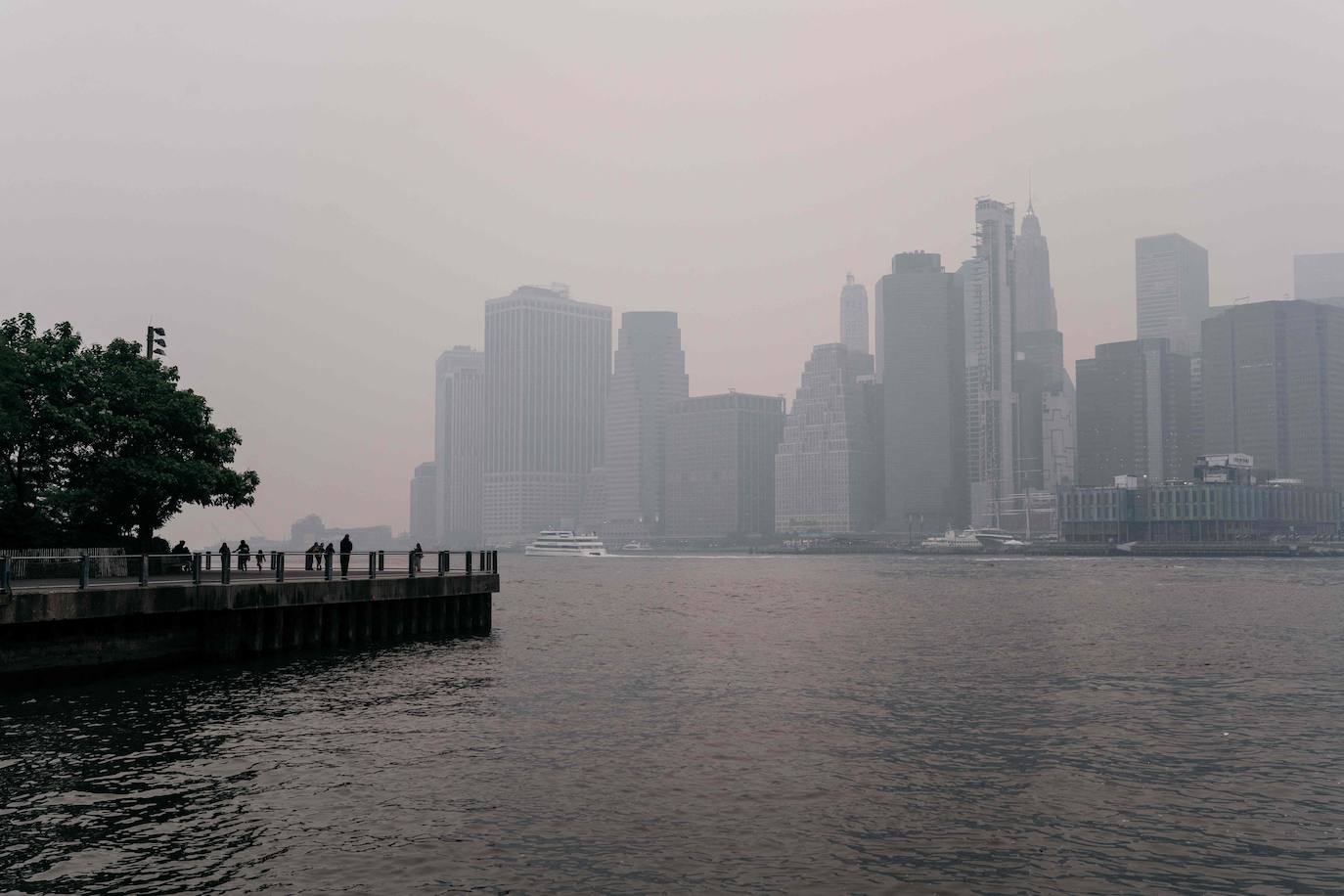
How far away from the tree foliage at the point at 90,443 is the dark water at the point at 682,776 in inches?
721

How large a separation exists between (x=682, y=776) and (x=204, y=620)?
25874 mm

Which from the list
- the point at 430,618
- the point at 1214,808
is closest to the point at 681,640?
the point at 430,618

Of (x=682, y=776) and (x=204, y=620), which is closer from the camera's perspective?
(x=682, y=776)

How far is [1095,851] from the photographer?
70.3 ft

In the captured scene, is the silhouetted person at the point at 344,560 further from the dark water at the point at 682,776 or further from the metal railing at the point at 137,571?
the dark water at the point at 682,776

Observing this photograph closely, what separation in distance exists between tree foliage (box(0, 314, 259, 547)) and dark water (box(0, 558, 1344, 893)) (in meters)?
18.3

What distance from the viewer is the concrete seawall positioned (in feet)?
124

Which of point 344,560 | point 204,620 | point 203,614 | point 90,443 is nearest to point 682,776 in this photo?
point 204,620

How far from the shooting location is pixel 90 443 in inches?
2317

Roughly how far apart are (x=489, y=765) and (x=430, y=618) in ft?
107

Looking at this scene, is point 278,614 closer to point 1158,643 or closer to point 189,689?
point 189,689

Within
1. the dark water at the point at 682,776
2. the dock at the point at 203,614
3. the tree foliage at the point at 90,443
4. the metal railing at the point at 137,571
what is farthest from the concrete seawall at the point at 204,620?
the tree foliage at the point at 90,443

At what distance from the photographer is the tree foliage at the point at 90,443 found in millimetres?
56906

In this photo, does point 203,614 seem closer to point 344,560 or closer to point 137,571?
point 137,571
